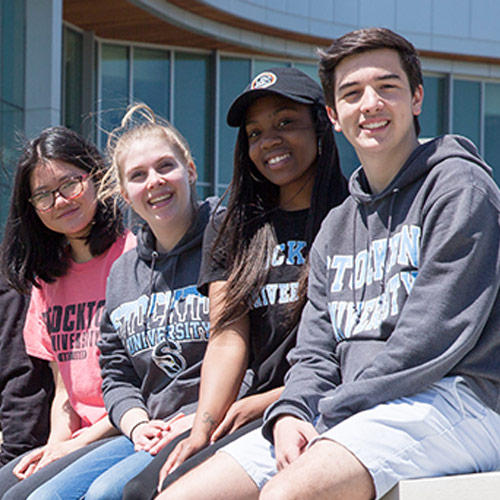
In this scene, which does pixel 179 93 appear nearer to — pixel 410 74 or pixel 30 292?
pixel 30 292

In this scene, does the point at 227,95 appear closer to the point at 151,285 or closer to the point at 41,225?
the point at 41,225

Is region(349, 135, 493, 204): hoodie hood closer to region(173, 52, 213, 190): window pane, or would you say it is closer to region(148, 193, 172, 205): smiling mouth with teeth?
region(148, 193, 172, 205): smiling mouth with teeth

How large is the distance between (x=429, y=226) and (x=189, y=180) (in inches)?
55.8

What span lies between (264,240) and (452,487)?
1.26m

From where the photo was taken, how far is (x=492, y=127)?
55.2 feet

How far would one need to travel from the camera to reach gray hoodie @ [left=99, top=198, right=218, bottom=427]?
130 inches

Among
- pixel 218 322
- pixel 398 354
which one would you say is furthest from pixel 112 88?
pixel 398 354

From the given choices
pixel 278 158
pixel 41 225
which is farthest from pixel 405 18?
pixel 278 158

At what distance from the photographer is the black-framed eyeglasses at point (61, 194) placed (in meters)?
3.81

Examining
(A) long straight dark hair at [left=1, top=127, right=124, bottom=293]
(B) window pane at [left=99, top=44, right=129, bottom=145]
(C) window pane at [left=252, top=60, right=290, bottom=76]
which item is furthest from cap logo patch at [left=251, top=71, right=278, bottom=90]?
(C) window pane at [left=252, top=60, right=290, bottom=76]

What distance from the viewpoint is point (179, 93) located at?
14531 millimetres

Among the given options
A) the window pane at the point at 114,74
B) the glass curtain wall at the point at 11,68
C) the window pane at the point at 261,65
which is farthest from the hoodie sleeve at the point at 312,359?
the window pane at the point at 261,65

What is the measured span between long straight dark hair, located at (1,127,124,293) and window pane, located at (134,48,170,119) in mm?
10371

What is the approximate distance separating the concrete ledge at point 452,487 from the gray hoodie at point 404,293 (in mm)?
239
